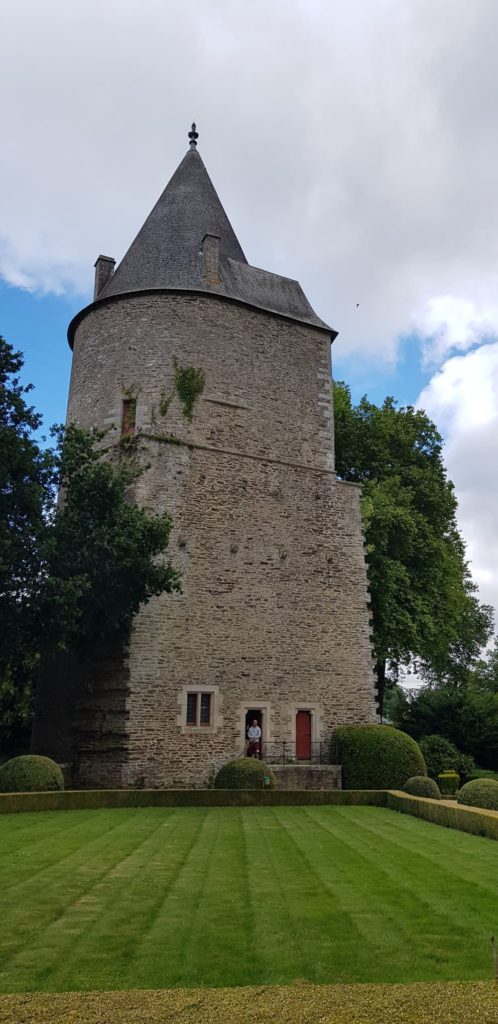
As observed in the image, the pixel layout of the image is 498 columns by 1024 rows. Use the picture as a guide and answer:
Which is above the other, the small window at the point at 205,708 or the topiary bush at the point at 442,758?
the small window at the point at 205,708

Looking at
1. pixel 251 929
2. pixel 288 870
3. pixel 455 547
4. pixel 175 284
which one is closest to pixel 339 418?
pixel 455 547

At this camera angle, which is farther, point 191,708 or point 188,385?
point 188,385

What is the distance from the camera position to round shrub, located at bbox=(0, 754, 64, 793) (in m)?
15.7

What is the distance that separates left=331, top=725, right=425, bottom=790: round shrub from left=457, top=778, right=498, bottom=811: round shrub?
244 inches

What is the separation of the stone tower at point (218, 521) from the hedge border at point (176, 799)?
9.89ft

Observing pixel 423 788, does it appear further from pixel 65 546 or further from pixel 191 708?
pixel 65 546

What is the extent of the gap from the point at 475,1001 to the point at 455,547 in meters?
31.3

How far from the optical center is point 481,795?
13344 millimetres

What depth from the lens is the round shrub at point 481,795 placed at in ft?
43.2

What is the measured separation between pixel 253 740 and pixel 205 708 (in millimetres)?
1500

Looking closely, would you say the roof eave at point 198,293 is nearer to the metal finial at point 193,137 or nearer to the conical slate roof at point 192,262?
the conical slate roof at point 192,262

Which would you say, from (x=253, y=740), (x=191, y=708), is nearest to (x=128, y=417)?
(x=191, y=708)

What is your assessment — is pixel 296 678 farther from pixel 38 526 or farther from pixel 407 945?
pixel 407 945

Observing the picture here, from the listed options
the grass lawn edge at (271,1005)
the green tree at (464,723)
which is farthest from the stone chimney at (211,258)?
the grass lawn edge at (271,1005)
